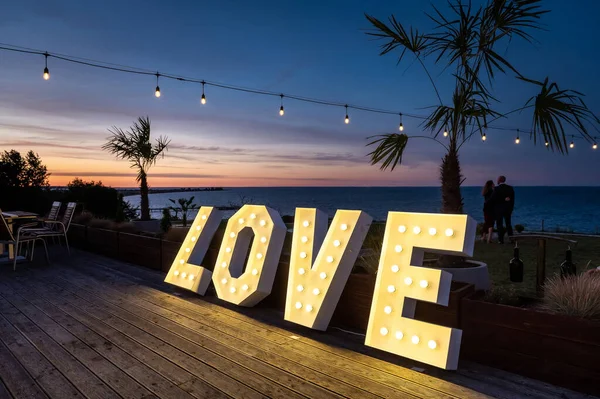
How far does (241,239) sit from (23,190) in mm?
12318

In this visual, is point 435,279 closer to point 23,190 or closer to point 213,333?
point 213,333

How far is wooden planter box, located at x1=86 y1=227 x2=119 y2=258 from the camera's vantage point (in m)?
7.18

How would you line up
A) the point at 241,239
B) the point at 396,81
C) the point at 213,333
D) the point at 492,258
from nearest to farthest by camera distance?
1. the point at 213,333
2. the point at 241,239
3. the point at 492,258
4. the point at 396,81

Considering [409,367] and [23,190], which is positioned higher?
[23,190]

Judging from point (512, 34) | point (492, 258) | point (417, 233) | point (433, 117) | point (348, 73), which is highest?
point (348, 73)

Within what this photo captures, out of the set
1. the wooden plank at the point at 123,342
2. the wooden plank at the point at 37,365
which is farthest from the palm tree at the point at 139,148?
the wooden plank at the point at 37,365

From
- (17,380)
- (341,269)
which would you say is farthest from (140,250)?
(341,269)

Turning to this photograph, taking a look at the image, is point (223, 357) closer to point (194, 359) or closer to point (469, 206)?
point (194, 359)

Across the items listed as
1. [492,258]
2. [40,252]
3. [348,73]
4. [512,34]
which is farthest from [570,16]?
[40,252]

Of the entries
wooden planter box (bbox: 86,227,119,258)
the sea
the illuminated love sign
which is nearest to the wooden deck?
the illuminated love sign

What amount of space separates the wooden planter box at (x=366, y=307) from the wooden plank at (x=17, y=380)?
7.58 feet

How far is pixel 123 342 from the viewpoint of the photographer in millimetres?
3078

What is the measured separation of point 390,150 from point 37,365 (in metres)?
3.55

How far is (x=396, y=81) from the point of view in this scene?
47.7ft
